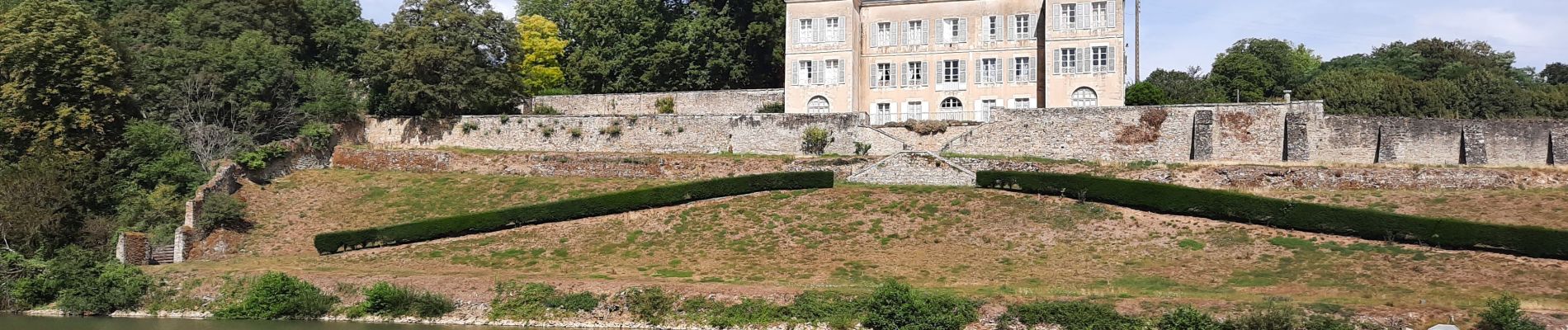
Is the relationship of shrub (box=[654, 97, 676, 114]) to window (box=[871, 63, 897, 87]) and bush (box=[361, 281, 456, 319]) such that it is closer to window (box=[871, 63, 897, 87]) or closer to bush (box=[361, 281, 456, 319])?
window (box=[871, 63, 897, 87])

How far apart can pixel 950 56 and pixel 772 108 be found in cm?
749

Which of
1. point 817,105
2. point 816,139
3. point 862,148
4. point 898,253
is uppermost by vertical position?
point 817,105

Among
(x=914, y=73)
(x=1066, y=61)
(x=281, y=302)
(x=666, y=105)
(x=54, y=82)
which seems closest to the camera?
(x=281, y=302)

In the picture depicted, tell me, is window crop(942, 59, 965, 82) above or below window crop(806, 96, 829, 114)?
above

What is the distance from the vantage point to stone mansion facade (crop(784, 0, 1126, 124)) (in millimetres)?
50281

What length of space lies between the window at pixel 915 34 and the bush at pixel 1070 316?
24.3 metres

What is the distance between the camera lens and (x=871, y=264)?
36094 millimetres

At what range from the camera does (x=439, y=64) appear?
172 feet

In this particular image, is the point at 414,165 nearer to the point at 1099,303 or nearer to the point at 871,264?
the point at 871,264

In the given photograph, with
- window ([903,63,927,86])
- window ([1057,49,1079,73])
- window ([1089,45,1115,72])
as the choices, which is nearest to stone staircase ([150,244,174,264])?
window ([903,63,927,86])

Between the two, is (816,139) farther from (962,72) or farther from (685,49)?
(685,49)

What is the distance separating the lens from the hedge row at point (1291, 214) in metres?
33.4

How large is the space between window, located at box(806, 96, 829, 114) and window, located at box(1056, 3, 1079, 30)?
953 cm

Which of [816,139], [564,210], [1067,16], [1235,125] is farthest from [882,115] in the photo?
[564,210]
